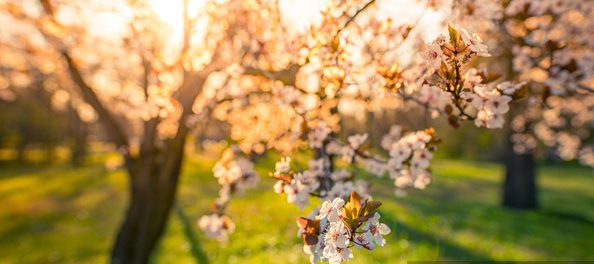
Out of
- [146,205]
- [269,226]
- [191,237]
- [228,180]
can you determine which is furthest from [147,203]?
[269,226]

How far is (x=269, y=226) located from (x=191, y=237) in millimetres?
2025

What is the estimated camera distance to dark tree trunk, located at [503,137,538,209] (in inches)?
579

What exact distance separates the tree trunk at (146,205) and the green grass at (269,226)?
6.55ft

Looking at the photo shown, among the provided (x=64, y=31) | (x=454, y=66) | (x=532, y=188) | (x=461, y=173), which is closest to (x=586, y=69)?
(x=454, y=66)

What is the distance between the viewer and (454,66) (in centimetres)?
214

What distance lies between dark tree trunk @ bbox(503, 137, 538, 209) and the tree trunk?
12074mm

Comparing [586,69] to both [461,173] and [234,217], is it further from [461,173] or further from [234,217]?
[461,173]

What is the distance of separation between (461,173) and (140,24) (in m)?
24.8

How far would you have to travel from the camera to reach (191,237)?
10891 millimetres

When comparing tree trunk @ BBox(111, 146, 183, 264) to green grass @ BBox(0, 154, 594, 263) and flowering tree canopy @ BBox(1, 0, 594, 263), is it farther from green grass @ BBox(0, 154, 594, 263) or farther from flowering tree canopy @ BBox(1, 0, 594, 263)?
green grass @ BBox(0, 154, 594, 263)

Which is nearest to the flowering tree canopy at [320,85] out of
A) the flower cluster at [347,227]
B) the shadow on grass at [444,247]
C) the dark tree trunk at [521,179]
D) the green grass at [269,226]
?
the flower cluster at [347,227]

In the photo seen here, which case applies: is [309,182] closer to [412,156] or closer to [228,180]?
[412,156]

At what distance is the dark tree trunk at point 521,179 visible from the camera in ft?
48.2

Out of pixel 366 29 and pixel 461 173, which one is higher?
pixel 366 29
